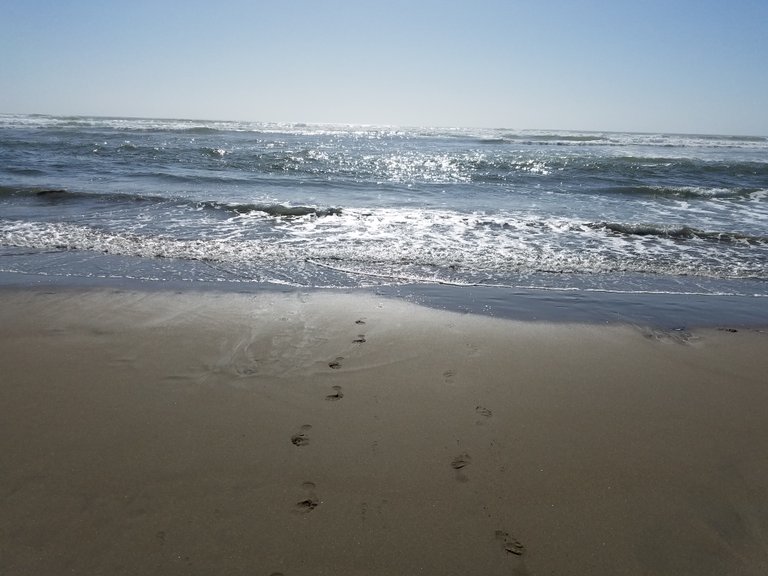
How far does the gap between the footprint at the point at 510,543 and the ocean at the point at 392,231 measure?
125 inches

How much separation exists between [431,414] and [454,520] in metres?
0.89

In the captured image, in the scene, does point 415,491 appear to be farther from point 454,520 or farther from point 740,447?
point 740,447

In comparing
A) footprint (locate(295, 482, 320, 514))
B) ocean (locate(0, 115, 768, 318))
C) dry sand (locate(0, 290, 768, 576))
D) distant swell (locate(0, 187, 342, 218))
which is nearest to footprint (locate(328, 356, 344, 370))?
dry sand (locate(0, 290, 768, 576))

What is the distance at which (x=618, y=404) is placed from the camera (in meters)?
3.38

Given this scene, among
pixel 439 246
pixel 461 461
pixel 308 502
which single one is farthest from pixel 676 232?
pixel 308 502

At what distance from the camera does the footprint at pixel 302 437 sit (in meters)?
2.85

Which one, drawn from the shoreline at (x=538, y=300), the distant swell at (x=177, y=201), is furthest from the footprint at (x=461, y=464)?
the distant swell at (x=177, y=201)

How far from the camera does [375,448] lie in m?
2.83

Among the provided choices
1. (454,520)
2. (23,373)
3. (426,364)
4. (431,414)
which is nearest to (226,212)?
(23,373)

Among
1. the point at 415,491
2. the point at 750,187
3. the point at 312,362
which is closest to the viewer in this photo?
the point at 415,491

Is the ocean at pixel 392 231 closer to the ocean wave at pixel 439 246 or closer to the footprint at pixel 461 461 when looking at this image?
the ocean wave at pixel 439 246

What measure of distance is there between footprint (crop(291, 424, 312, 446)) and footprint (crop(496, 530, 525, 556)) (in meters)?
1.22

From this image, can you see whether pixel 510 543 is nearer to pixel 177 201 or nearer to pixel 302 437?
pixel 302 437

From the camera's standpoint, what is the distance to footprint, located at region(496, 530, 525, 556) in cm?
216
